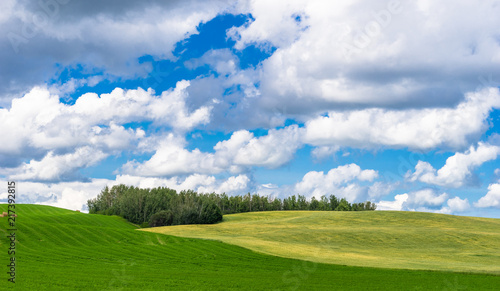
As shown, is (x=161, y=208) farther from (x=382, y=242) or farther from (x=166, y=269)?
(x=166, y=269)

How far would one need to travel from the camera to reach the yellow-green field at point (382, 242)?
56031mm

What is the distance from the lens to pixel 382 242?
7731 cm

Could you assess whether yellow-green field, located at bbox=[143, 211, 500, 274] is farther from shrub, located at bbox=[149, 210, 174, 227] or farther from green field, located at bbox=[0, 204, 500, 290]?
shrub, located at bbox=[149, 210, 174, 227]

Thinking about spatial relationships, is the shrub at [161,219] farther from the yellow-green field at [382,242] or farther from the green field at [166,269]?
the green field at [166,269]

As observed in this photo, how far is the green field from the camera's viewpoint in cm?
3148

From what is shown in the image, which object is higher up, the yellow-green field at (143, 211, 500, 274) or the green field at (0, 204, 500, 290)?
the green field at (0, 204, 500, 290)

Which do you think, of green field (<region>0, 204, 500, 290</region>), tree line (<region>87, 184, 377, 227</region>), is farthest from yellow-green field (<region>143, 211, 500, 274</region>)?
tree line (<region>87, 184, 377, 227</region>)

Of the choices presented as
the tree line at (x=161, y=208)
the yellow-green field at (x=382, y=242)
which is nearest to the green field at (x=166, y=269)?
the yellow-green field at (x=382, y=242)

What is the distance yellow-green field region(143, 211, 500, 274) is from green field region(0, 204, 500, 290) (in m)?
6.38

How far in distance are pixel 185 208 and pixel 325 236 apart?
199ft

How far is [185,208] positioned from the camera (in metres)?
132

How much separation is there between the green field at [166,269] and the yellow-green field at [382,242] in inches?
251

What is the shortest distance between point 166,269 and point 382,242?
1937 inches

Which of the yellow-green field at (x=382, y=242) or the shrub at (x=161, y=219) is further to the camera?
the shrub at (x=161, y=219)
